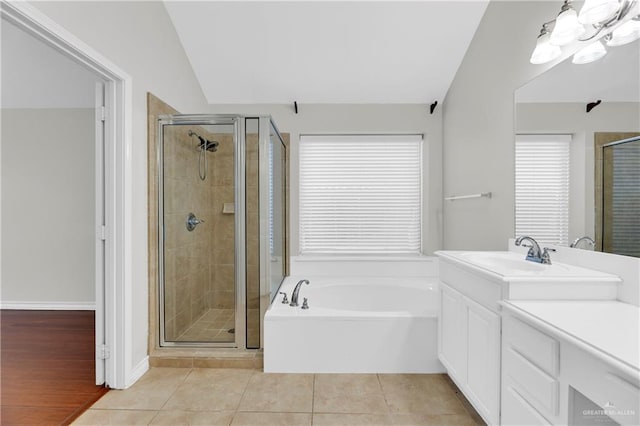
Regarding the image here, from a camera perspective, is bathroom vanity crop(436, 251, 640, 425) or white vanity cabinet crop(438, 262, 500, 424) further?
white vanity cabinet crop(438, 262, 500, 424)

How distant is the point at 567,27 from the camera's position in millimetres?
1550

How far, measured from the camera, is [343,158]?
3.30m

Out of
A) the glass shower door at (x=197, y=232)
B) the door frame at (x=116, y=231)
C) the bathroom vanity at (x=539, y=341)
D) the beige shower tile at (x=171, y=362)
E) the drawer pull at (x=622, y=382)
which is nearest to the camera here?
the drawer pull at (x=622, y=382)

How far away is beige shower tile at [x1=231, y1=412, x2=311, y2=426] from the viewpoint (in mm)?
1622

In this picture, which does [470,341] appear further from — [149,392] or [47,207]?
[47,207]

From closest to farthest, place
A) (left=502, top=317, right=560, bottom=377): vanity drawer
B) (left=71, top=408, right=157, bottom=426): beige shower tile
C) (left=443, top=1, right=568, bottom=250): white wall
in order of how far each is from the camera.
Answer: (left=502, top=317, right=560, bottom=377): vanity drawer → (left=71, top=408, right=157, bottom=426): beige shower tile → (left=443, top=1, right=568, bottom=250): white wall

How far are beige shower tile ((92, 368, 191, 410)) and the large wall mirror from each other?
246 centimetres

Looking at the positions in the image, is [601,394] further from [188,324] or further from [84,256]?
[84,256]

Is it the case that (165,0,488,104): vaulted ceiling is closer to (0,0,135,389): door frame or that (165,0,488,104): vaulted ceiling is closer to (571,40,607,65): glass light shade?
(0,0,135,389): door frame

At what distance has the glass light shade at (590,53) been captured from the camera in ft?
4.81

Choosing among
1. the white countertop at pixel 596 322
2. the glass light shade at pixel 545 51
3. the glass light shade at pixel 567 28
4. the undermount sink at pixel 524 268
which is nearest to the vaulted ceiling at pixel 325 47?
the glass light shade at pixel 545 51

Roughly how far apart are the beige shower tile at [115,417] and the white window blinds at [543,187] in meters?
2.45

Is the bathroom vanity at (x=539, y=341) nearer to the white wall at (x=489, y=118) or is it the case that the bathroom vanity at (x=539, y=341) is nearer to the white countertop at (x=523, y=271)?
the white countertop at (x=523, y=271)

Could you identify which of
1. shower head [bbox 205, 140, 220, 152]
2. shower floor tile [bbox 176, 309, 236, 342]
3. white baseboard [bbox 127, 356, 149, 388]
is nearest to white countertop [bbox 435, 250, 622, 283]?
shower floor tile [bbox 176, 309, 236, 342]
